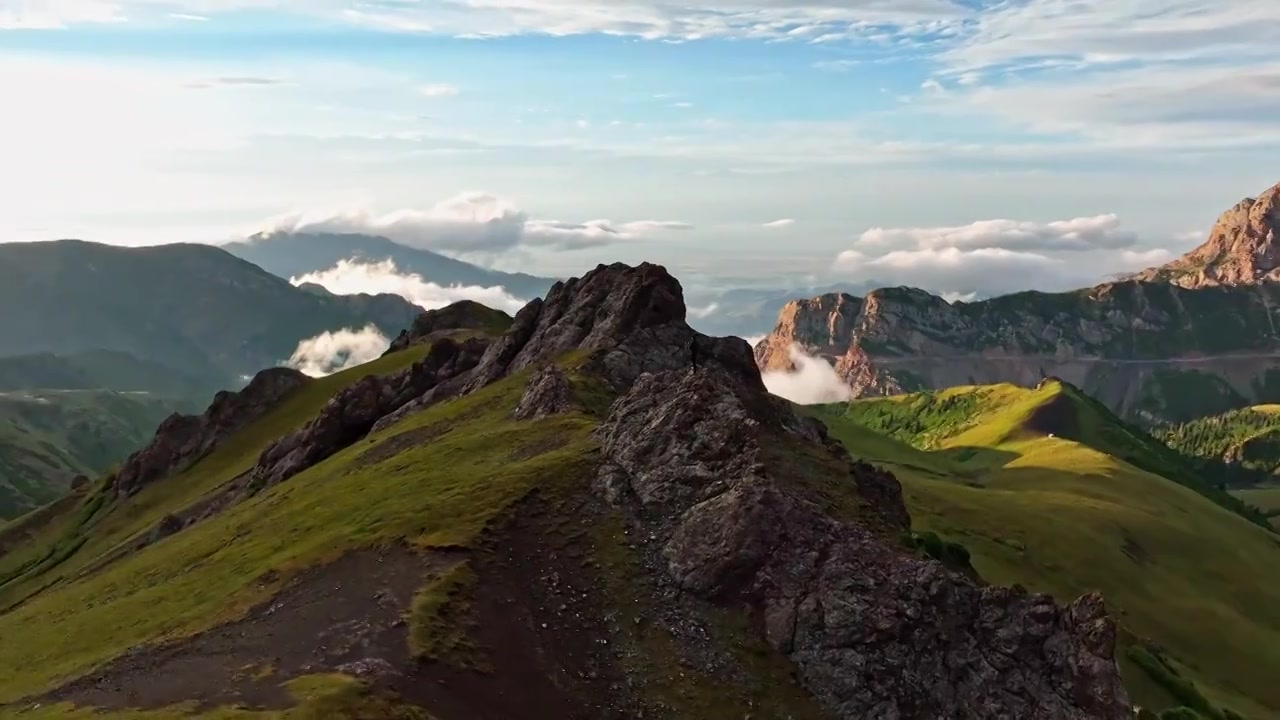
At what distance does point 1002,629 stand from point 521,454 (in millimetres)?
38989

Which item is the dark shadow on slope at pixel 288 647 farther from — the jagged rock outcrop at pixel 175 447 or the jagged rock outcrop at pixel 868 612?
the jagged rock outcrop at pixel 175 447

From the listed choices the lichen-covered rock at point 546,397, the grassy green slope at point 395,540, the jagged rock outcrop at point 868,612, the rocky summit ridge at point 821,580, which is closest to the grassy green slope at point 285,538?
the grassy green slope at point 395,540

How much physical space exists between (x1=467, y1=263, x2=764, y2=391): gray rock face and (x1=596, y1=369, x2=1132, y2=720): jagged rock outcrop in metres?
37.1

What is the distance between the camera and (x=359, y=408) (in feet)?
457

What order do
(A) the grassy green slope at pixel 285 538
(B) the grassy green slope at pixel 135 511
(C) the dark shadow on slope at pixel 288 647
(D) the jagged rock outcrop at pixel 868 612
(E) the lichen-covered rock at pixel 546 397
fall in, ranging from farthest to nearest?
(B) the grassy green slope at pixel 135 511, (E) the lichen-covered rock at pixel 546 397, (A) the grassy green slope at pixel 285 538, (D) the jagged rock outcrop at pixel 868 612, (C) the dark shadow on slope at pixel 288 647

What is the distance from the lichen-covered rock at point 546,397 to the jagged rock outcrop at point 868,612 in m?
23.7

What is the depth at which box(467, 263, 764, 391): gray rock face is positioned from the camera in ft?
357

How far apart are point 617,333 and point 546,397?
2211 centimetres

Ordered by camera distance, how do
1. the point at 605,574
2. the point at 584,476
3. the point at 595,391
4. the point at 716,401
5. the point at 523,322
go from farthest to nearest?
the point at 523,322 → the point at 595,391 → the point at 716,401 → the point at 584,476 → the point at 605,574

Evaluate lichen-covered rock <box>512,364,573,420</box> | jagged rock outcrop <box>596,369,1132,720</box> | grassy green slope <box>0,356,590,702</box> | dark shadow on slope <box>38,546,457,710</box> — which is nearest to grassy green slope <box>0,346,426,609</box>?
grassy green slope <box>0,356,590,702</box>

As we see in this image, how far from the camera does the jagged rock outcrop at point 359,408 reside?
5241 inches

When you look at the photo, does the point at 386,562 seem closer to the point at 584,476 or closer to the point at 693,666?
the point at 584,476

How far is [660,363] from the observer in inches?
4259

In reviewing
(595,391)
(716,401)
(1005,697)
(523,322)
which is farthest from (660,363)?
(1005,697)
